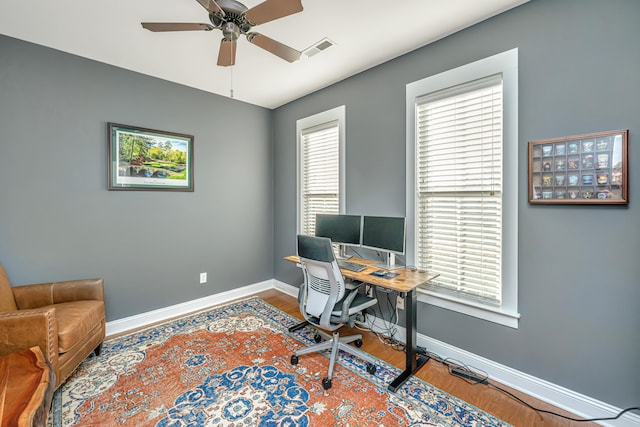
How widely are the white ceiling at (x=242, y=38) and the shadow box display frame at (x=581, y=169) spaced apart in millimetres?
1045

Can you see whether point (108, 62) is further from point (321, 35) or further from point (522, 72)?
point (522, 72)

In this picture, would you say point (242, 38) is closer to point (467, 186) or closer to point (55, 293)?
point (467, 186)

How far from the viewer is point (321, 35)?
220 centimetres

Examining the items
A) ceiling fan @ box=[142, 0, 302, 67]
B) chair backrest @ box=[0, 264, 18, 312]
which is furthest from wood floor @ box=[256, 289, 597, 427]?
chair backrest @ box=[0, 264, 18, 312]

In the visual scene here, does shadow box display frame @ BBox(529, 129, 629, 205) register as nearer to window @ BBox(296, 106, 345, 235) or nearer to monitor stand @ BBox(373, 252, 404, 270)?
monitor stand @ BBox(373, 252, 404, 270)

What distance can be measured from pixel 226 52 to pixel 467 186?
2.13m

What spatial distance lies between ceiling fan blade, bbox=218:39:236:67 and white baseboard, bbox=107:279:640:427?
269 centimetres

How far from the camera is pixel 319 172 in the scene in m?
3.41

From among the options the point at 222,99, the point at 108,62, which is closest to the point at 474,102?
the point at 222,99

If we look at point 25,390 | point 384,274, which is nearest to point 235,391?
point 25,390

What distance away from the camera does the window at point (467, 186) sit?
1.91 meters

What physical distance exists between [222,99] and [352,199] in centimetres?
218

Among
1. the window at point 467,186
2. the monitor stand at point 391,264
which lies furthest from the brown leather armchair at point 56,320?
the window at point 467,186

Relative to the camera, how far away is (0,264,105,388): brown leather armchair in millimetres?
1635
